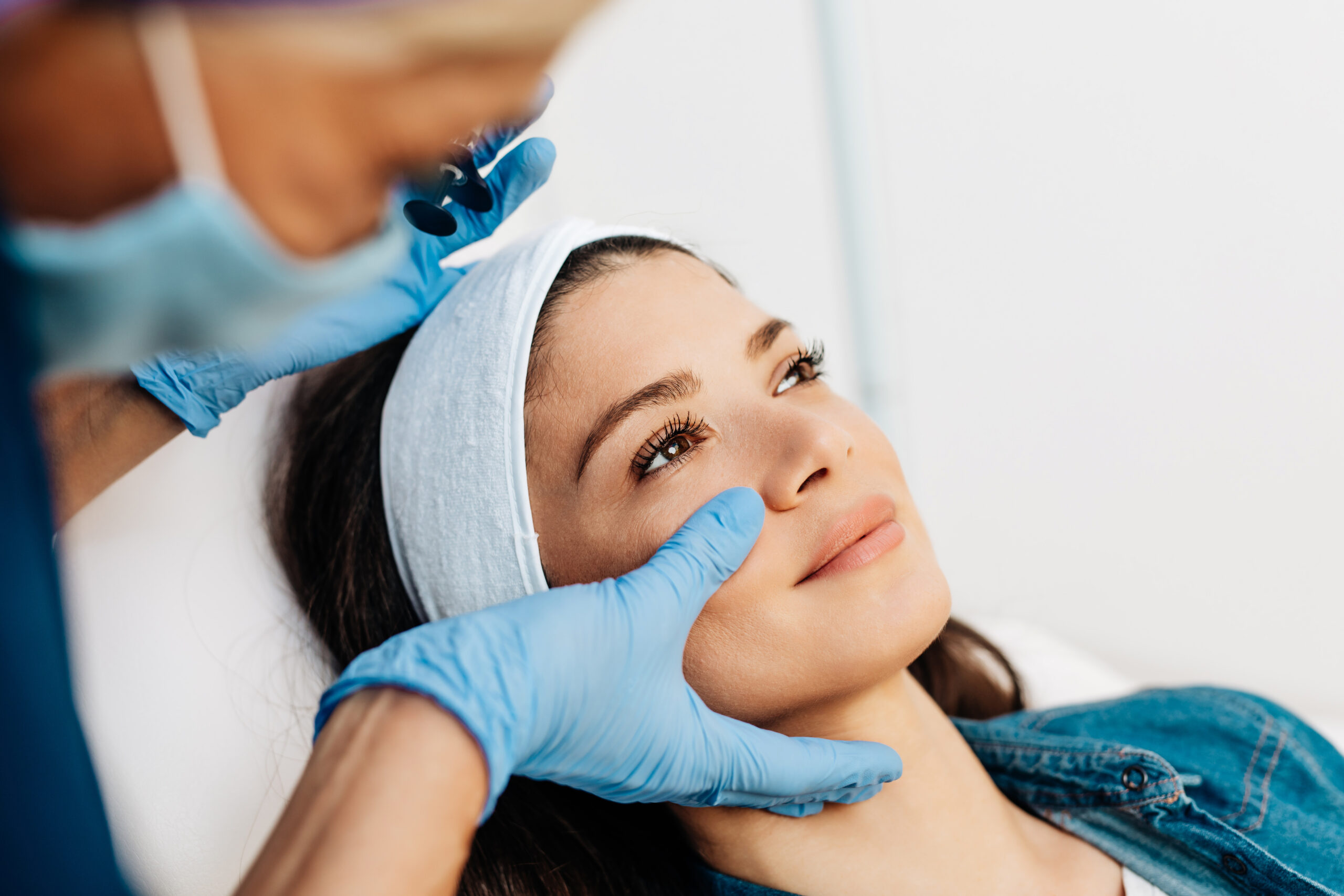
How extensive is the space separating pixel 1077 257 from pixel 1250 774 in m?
1.42

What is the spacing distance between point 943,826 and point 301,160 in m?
1.16

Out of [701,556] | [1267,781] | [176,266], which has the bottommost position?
[1267,781]

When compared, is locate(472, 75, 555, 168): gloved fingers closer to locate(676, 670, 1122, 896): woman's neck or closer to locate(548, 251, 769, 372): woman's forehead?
locate(548, 251, 769, 372): woman's forehead

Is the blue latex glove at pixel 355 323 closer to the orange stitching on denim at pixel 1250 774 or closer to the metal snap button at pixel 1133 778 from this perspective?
the metal snap button at pixel 1133 778

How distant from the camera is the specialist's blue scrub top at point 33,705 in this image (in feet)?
1.74

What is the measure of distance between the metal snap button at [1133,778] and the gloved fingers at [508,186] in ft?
4.26

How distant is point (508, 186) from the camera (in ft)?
4.50

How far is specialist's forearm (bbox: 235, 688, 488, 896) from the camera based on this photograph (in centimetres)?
59

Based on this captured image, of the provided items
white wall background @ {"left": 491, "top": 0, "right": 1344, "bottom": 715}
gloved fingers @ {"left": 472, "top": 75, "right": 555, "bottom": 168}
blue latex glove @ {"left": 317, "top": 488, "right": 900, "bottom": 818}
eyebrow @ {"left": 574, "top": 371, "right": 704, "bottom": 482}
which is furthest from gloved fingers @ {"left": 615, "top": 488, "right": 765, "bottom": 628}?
white wall background @ {"left": 491, "top": 0, "right": 1344, "bottom": 715}

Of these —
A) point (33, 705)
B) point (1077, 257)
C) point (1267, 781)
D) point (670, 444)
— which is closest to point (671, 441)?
point (670, 444)

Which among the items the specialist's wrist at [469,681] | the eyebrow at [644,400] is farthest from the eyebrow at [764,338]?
the specialist's wrist at [469,681]

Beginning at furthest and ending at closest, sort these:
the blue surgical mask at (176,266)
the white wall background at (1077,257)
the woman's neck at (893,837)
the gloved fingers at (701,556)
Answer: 1. the white wall background at (1077,257)
2. the woman's neck at (893,837)
3. the gloved fingers at (701,556)
4. the blue surgical mask at (176,266)

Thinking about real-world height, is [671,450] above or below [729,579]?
above

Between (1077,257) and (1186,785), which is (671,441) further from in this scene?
(1077,257)
